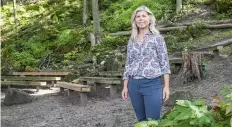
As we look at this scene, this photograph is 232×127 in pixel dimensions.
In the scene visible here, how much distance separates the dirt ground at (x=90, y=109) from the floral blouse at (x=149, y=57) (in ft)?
7.89

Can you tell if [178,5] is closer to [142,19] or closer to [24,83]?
[24,83]

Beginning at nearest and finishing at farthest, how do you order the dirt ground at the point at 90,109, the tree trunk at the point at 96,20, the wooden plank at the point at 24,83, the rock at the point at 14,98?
the dirt ground at the point at 90,109 < the rock at the point at 14,98 < the wooden plank at the point at 24,83 < the tree trunk at the point at 96,20

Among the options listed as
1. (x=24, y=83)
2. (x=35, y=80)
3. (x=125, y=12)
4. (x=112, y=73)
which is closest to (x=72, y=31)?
(x=125, y=12)

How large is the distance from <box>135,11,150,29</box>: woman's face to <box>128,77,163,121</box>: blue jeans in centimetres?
60

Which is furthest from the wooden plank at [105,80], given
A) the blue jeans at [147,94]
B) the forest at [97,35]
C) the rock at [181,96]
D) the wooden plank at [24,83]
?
the blue jeans at [147,94]

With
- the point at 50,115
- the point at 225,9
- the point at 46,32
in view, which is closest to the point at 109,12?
the point at 46,32

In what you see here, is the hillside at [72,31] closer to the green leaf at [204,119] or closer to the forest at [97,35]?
the forest at [97,35]

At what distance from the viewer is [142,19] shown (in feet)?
12.2

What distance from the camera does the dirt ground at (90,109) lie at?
7035mm

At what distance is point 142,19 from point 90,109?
15.9 feet

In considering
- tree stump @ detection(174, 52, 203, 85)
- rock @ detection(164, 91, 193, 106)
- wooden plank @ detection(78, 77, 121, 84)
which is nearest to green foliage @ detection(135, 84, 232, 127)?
rock @ detection(164, 91, 193, 106)

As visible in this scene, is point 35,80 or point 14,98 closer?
point 14,98

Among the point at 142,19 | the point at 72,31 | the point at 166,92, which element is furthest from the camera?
the point at 72,31

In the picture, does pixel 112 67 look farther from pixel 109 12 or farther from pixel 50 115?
pixel 109 12
